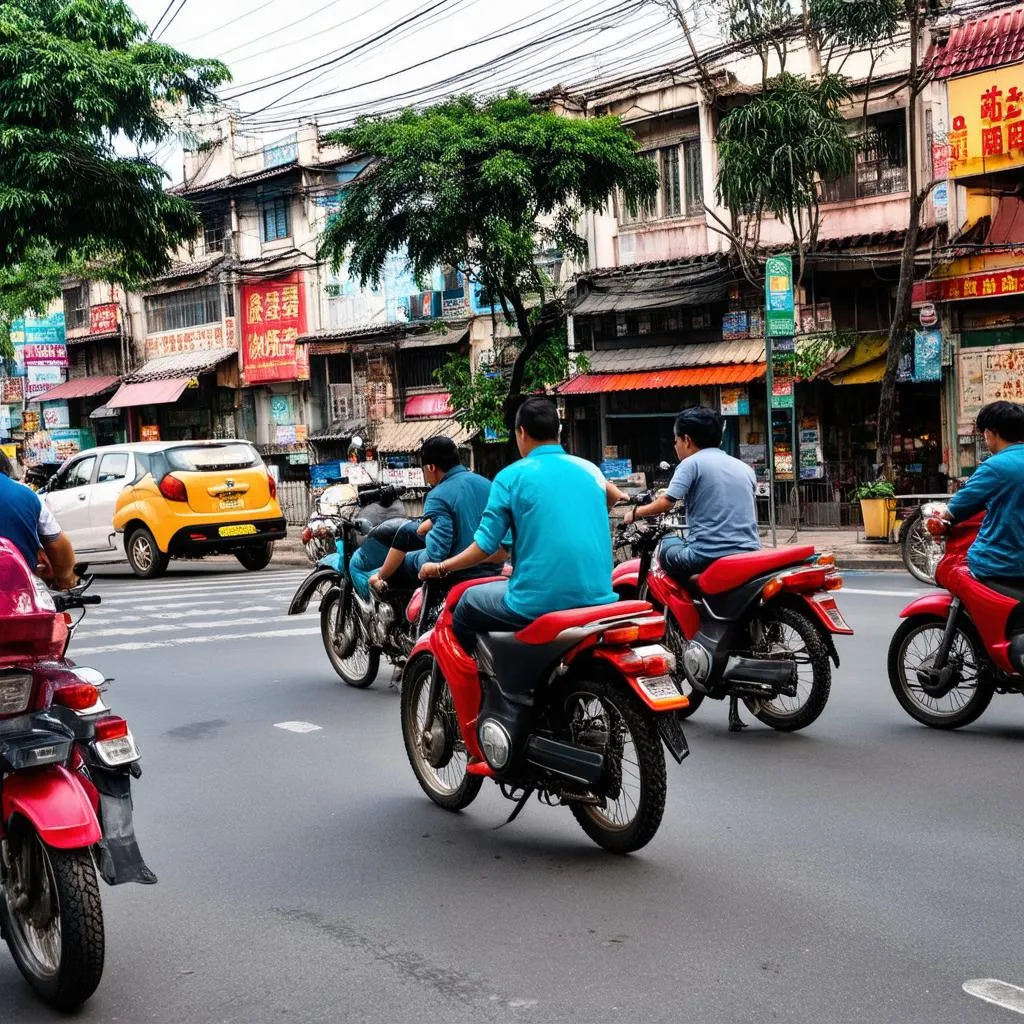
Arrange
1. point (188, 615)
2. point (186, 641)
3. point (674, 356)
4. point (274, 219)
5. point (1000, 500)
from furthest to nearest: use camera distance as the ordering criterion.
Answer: point (274, 219), point (674, 356), point (188, 615), point (186, 641), point (1000, 500)

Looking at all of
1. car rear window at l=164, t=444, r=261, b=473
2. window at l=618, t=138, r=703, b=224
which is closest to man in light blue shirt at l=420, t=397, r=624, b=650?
car rear window at l=164, t=444, r=261, b=473

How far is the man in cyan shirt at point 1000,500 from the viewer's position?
23.5 feet

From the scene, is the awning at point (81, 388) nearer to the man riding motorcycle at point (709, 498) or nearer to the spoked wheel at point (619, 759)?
the man riding motorcycle at point (709, 498)

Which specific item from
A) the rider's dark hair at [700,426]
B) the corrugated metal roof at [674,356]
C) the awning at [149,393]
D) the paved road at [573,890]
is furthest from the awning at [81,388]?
the rider's dark hair at [700,426]

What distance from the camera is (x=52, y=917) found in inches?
159

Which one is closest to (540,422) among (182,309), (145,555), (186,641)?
(186,641)

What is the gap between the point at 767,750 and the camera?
728 centimetres

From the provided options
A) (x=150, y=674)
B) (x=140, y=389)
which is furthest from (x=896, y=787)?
(x=140, y=389)

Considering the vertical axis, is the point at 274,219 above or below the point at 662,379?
above

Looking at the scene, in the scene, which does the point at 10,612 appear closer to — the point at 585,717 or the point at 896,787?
the point at 585,717

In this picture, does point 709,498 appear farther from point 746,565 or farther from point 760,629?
point 760,629

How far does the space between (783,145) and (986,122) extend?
3063mm

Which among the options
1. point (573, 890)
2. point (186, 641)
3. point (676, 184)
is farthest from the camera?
point (676, 184)

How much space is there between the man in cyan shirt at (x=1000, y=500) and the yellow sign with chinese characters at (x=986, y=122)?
46.0 ft
